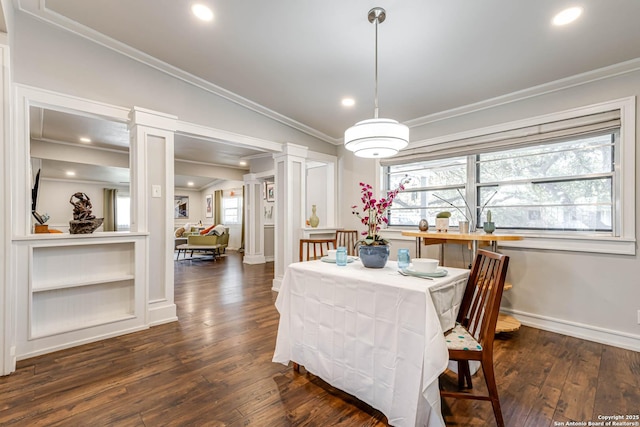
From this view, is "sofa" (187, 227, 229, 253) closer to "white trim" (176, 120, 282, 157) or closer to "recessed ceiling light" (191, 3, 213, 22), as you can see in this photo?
"white trim" (176, 120, 282, 157)

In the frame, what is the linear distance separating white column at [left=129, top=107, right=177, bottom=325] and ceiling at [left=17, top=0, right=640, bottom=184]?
27.0 inches

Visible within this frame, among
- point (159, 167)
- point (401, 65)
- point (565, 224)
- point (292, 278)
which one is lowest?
point (292, 278)

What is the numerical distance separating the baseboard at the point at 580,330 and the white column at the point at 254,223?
5.20 metres

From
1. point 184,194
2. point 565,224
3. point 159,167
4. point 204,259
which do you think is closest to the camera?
point 565,224

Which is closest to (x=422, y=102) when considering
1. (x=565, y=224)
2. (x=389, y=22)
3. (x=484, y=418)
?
(x=389, y=22)

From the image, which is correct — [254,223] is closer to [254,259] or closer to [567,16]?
[254,259]

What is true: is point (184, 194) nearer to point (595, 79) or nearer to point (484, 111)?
point (484, 111)

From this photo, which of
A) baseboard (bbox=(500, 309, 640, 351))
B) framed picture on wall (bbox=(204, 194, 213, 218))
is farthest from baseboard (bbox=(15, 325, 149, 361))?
framed picture on wall (bbox=(204, 194, 213, 218))

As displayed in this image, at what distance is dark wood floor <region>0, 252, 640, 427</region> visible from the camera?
1633 mm

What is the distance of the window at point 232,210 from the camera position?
9.59m

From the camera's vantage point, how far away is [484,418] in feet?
5.30

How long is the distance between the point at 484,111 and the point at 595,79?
3.06ft

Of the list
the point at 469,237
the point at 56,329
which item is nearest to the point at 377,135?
the point at 469,237

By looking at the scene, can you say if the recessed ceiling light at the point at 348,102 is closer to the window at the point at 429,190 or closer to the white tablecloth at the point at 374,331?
the window at the point at 429,190
